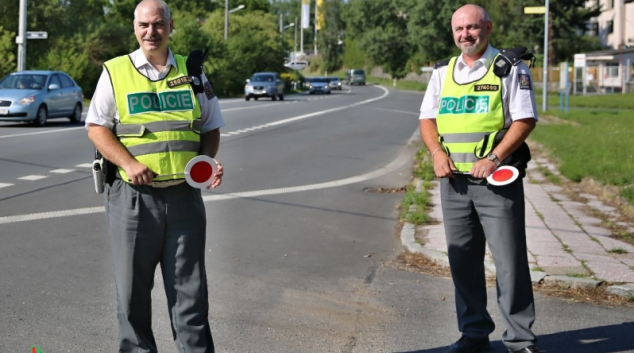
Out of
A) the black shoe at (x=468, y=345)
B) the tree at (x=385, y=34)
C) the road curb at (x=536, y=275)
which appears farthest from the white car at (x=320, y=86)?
the black shoe at (x=468, y=345)

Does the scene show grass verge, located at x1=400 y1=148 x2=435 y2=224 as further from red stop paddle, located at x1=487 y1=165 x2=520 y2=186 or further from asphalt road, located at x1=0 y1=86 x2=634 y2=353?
red stop paddle, located at x1=487 y1=165 x2=520 y2=186

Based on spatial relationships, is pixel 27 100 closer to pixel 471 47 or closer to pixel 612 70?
pixel 471 47

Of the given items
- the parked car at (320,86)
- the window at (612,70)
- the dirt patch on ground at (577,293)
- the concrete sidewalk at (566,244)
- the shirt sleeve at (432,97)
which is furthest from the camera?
the parked car at (320,86)

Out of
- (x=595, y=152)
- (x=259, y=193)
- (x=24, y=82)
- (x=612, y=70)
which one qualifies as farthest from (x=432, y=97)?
(x=612, y=70)

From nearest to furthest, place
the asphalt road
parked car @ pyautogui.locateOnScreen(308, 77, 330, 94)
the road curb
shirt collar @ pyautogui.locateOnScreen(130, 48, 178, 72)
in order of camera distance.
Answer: shirt collar @ pyautogui.locateOnScreen(130, 48, 178, 72) < the asphalt road < the road curb < parked car @ pyautogui.locateOnScreen(308, 77, 330, 94)

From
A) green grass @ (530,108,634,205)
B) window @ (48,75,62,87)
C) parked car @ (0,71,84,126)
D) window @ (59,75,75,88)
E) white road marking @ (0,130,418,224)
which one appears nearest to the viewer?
white road marking @ (0,130,418,224)

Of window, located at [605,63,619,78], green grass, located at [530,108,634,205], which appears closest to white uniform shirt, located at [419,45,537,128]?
green grass, located at [530,108,634,205]

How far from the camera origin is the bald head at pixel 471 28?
4840 mm

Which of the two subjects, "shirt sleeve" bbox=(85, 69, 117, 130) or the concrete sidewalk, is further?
the concrete sidewalk

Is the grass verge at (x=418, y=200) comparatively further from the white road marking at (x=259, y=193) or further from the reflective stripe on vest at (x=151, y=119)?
the reflective stripe on vest at (x=151, y=119)

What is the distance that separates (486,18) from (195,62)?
1.63 m

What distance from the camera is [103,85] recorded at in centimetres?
414

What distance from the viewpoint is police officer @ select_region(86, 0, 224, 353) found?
410cm

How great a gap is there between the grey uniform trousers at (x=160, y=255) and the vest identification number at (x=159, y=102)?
35cm
